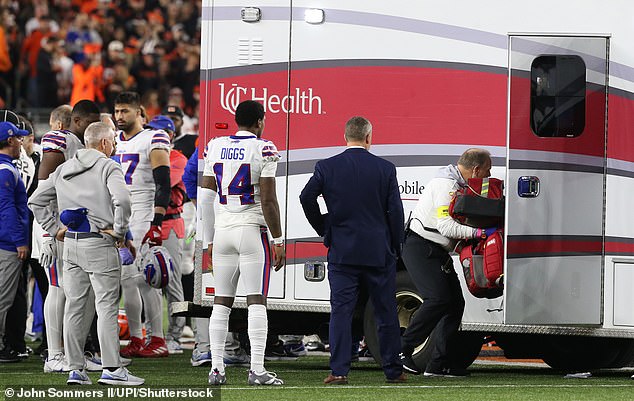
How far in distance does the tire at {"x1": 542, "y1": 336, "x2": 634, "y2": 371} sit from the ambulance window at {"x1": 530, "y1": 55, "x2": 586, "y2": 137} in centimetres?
172

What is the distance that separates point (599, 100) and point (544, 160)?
568mm

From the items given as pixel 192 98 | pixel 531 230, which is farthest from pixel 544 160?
pixel 192 98

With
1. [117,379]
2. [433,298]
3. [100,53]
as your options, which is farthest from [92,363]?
[100,53]

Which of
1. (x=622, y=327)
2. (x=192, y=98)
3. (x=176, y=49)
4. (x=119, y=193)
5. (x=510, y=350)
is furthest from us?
(x=176, y=49)

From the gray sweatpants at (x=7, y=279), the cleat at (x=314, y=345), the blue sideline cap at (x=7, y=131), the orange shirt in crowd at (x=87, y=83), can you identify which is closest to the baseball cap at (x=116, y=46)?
the orange shirt in crowd at (x=87, y=83)

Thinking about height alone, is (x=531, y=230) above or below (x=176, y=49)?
below

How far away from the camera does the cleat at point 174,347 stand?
12.5m

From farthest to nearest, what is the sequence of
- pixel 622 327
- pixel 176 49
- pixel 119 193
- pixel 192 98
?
pixel 176 49
pixel 192 98
pixel 622 327
pixel 119 193

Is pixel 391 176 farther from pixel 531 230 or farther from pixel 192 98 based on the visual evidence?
pixel 192 98

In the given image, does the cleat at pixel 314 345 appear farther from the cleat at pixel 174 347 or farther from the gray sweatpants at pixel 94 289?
the gray sweatpants at pixel 94 289

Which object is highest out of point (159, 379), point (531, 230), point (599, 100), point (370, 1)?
point (370, 1)

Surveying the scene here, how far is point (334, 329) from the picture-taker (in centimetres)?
941

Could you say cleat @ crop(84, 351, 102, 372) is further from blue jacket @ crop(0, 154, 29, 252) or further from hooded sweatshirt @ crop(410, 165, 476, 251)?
hooded sweatshirt @ crop(410, 165, 476, 251)

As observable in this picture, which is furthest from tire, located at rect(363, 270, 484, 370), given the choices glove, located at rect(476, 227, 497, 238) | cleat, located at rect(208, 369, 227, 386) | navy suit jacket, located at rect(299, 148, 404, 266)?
cleat, located at rect(208, 369, 227, 386)
